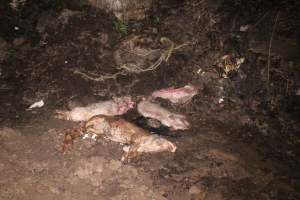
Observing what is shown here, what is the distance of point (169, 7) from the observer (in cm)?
464

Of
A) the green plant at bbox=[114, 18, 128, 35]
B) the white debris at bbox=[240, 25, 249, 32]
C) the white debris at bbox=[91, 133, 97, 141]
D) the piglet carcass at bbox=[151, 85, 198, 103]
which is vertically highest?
the white debris at bbox=[240, 25, 249, 32]

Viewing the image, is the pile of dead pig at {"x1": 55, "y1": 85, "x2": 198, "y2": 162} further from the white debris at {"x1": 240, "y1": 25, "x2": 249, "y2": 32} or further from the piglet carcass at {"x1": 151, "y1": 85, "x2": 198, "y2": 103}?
the white debris at {"x1": 240, "y1": 25, "x2": 249, "y2": 32}

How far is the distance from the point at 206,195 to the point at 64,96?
6.26 feet

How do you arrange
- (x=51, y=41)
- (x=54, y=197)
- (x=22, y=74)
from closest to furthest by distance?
(x=54, y=197)
(x=22, y=74)
(x=51, y=41)

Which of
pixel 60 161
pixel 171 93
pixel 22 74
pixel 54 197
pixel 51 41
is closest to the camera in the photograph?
pixel 54 197

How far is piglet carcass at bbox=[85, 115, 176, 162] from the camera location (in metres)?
3.29

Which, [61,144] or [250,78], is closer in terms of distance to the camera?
[61,144]

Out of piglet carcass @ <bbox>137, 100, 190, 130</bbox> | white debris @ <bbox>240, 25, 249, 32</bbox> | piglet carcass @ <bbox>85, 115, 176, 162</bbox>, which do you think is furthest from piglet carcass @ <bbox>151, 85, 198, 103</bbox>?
white debris @ <bbox>240, 25, 249, 32</bbox>

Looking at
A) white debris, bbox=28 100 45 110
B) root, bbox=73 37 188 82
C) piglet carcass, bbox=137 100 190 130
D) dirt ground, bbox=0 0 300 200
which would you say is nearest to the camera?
dirt ground, bbox=0 0 300 200

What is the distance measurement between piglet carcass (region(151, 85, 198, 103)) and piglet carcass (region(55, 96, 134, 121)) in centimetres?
38

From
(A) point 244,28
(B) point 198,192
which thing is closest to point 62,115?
(B) point 198,192

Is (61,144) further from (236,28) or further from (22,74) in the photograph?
(236,28)

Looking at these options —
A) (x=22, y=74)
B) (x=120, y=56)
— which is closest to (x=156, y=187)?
(x=120, y=56)

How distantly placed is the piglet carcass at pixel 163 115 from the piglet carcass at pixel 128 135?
301mm
